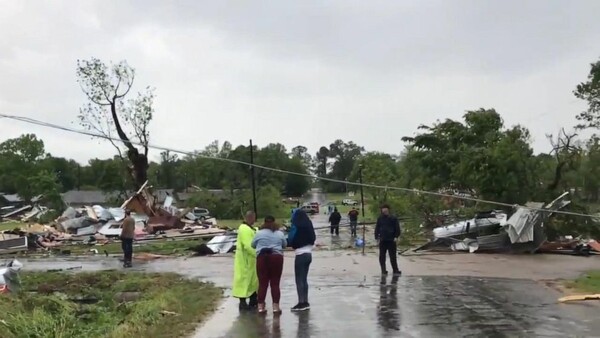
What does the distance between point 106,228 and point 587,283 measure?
27669 millimetres

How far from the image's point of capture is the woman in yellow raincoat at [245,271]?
37.5 feet

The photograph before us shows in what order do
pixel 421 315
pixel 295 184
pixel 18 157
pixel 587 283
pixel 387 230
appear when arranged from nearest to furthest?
1. pixel 421 315
2. pixel 587 283
3. pixel 387 230
4. pixel 18 157
5. pixel 295 184

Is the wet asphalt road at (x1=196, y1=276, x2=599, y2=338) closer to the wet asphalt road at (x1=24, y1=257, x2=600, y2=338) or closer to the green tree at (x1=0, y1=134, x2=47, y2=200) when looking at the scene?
the wet asphalt road at (x1=24, y1=257, x2=600, y2=338)

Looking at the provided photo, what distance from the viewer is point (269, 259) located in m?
11.0

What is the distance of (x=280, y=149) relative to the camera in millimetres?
123938

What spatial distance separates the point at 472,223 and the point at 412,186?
1029cm

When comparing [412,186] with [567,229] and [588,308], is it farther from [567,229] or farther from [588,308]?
[588,308]

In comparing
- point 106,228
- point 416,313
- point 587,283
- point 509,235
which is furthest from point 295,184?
point 416,313

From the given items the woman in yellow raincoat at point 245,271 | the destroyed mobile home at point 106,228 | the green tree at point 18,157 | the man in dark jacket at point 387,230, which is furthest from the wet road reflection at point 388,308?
the green tree at point 18,157

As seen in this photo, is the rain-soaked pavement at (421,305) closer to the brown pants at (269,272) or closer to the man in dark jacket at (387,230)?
the brown pants at (269,272)

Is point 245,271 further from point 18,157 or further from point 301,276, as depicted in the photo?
point 18,157

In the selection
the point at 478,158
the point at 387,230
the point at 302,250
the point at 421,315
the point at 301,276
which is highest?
the point at 478,158

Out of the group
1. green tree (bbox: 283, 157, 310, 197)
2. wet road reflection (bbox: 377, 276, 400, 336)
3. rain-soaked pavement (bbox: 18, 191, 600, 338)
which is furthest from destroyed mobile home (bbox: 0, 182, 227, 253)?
green tree (bbox: 283, 157, 310, 197)

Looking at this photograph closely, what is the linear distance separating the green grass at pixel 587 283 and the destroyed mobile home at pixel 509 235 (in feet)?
17.3
